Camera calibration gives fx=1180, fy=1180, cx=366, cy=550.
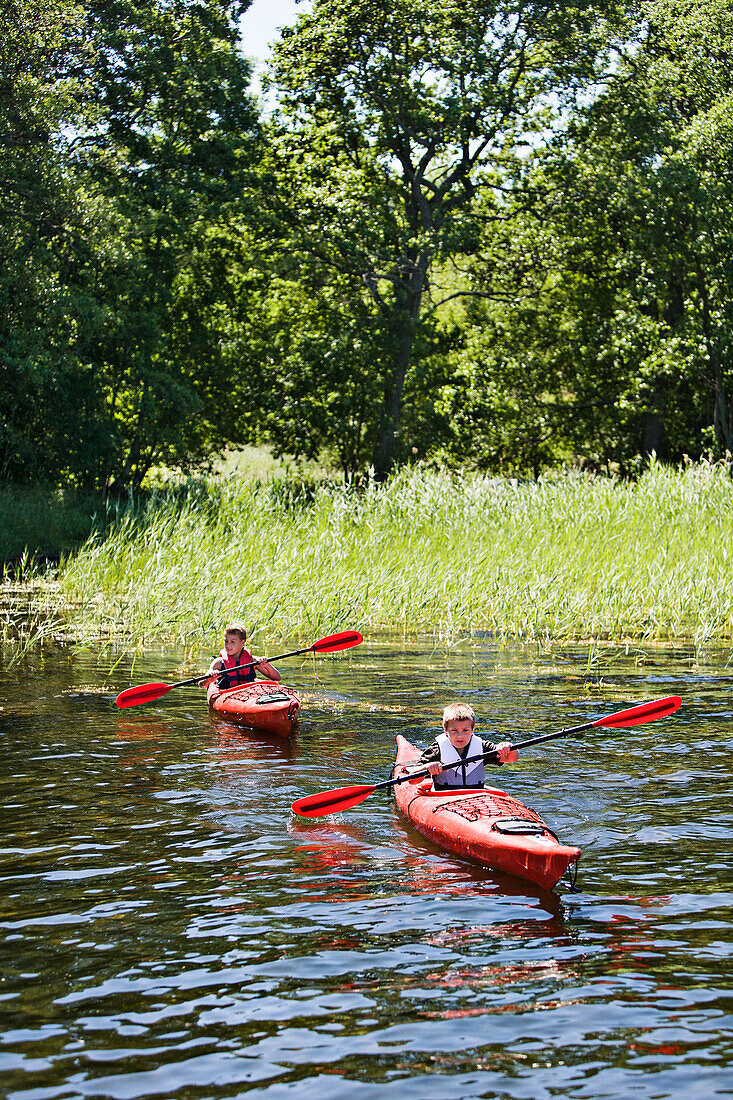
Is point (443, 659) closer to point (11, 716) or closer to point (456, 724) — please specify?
point (11, 716)

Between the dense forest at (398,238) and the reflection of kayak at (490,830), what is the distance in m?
18.5

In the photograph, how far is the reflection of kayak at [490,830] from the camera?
5.73 metres

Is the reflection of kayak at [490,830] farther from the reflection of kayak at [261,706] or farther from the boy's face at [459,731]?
the reflection of kayak at [261,706]

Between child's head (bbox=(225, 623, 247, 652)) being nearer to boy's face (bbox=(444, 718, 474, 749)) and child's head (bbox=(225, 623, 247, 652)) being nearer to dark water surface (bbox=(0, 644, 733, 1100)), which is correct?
dark water surface (bbox=(0, 644, 733, 1100))

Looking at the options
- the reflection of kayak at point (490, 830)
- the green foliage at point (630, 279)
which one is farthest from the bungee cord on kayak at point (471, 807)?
the green foliage at point (630, 279)

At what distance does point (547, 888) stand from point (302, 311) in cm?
2670

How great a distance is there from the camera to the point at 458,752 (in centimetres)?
718

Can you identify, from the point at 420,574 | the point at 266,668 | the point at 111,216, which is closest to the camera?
the point at 266,668

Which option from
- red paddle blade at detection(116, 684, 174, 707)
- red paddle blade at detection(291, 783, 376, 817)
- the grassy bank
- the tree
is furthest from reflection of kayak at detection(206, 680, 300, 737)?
the tree

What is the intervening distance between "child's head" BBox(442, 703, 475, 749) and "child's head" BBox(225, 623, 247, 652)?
146 inches

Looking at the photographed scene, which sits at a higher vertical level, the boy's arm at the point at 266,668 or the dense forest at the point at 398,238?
the dense forest at the point at 398,238

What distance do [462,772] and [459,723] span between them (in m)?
0.44

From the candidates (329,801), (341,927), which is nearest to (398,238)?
(329,801)

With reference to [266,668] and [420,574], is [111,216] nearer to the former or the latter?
[420,574]
